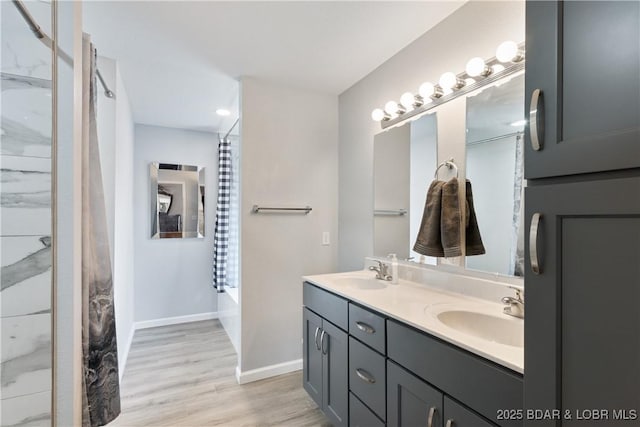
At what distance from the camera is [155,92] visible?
2613mm

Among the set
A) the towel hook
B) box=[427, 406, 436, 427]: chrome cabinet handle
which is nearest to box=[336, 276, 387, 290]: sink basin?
the towel hook

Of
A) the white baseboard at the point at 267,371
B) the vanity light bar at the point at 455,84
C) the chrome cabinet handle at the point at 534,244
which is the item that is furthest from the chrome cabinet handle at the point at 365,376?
the vanity light bar at the point at 455,84

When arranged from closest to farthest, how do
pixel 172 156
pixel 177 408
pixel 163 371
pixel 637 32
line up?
pixel 637 32 → pixel 177 408 → pixel 163 371 → pixel 172 156

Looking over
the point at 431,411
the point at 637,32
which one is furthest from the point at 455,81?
the point at 431,411

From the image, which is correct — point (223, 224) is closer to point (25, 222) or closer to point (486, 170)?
point (25, 222)

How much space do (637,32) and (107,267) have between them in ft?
6.41

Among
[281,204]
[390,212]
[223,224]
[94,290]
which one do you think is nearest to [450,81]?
[390,212]

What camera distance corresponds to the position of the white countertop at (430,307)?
0.90m

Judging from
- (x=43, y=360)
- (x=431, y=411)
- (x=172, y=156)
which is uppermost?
(x=172, y=156)

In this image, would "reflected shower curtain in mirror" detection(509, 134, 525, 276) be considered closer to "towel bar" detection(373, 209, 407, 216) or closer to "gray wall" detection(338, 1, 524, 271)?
"gray wall" detection(338, 1, 524, 271)

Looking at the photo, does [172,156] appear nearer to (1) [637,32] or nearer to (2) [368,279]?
(2) [368,279]

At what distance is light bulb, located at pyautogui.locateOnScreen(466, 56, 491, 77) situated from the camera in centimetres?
145

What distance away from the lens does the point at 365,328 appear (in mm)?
1453

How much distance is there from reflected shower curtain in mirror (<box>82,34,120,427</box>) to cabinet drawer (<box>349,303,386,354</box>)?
3.88ft
